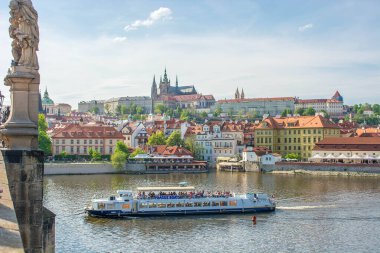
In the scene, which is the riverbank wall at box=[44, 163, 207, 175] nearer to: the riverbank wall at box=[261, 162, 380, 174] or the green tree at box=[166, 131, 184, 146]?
the riverbank wall at box=[261, 162, 380, 174]

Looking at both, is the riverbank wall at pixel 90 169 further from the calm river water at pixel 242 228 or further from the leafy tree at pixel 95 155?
the calm river water at pixel 242 228

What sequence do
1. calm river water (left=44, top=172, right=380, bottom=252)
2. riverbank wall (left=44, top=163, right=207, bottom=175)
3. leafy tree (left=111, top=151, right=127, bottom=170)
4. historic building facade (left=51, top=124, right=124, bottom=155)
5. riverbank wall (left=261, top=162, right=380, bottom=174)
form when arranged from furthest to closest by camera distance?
historic building facade (left=51, top=124, right=124, bottom=155) < leafy tree (left=111, top=151, right=127, bottom=170) < riverbank wall (left=261, top=162, right=380, bottom=174) < riverbank wall (left=44, top=163, right=207, bottom=175) < calm river water (left=44, top=172, right=380, bottom=252)

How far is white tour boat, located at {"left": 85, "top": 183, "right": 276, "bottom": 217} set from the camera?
4169 centimetres

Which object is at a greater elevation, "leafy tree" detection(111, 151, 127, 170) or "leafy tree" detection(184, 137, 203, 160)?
"leafy tree" detection(184, 137, 203, 160)

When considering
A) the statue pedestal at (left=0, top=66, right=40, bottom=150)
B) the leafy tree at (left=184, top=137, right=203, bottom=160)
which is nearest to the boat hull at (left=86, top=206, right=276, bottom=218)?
the statue pedestal at (left=0, top=66, right=40, bottom=150)

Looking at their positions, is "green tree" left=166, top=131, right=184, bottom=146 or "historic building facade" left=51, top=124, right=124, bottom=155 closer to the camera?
"historic building facade" left=51, top=124, right=124, bottom=155

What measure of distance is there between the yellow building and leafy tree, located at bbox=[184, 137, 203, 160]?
12590mm

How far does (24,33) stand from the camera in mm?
11000

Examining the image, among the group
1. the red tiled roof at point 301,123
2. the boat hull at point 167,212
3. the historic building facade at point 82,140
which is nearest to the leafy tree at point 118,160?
the historic building facade at point 82,140

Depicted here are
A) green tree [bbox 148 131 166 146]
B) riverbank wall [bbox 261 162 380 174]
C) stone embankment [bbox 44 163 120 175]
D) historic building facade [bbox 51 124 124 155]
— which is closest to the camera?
stone embankment [bbox 44 163 120 175]

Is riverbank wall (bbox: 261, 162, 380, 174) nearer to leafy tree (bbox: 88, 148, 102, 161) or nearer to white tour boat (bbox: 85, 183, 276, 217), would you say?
leafy tree (bbox: 88, 148, 102, 161)

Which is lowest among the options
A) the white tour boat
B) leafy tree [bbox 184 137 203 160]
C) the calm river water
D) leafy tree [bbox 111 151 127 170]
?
the calm river water

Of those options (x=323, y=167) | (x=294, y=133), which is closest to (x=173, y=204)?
(x=323, y=167)

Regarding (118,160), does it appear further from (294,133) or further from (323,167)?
(294,133)
